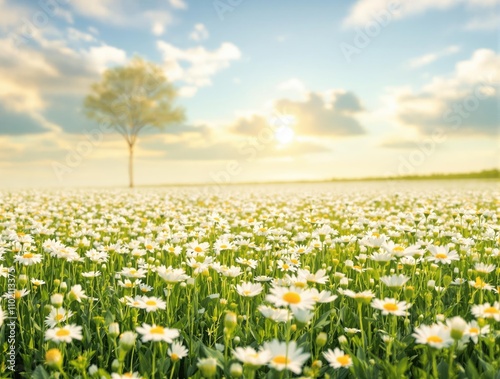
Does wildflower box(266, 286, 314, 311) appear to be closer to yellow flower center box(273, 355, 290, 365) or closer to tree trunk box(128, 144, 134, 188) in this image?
yellow flower center box(273, 355, 290, 365)

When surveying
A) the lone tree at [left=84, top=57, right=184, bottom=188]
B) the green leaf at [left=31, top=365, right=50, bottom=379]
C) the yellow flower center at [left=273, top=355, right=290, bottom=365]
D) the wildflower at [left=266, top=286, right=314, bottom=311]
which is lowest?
the green leaf at [left=31, top=365, right=50, bottom=379]

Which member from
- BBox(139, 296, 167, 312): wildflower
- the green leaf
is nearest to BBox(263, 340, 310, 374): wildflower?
BBox(139, 296, 167, 312): wildflower

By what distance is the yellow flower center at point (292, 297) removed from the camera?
2.29 m

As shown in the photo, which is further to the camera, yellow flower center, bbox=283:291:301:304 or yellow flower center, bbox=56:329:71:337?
yellow flower center, bbox=56:329:71:337

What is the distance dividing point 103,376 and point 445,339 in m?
1.99

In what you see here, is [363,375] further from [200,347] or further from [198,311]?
[198,311]

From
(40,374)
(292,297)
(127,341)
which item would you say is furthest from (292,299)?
(40,374)

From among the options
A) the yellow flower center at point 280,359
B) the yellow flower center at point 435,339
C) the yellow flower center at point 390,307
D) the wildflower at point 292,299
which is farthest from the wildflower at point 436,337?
the yellow flower center at point 280,359

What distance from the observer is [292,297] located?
7.58ft

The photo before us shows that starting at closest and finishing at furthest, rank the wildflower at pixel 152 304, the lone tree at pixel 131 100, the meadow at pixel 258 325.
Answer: the meadow at pixel 258 325
the wildflower at pixel 152 304
the lone tree at pixel 131 100

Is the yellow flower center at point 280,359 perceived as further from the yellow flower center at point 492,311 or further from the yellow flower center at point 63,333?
the yellow flower center at point 492,311

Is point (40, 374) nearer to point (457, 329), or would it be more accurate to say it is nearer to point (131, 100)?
point (457, 329)

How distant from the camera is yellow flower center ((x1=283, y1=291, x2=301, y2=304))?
2.29 metres

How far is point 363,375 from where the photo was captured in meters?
2.68
